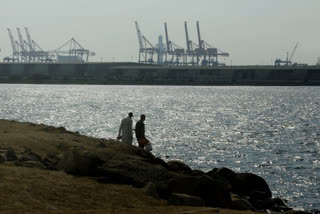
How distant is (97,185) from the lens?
12.9m

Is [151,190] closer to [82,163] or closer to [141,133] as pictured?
[82,163]

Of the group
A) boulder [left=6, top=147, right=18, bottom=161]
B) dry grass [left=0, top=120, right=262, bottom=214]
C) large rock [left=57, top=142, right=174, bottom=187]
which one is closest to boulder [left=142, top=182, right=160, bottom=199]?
dry grass [left=0, top=120, right=262, bottom=214]

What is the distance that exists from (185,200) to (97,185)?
6.25 feet

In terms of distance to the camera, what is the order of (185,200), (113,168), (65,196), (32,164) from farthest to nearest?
(32,164)
(113,168)
(185,200)
(65,196)

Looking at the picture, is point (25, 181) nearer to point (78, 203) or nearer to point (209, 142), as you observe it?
point (78, 203)

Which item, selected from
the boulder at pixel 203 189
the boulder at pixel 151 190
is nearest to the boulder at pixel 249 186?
the boulder at pixel 203 189

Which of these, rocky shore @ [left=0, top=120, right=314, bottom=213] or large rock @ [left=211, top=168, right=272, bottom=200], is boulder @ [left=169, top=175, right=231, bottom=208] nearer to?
→ rocky shore @ [left=0, top=120, right=314, bottom=213]

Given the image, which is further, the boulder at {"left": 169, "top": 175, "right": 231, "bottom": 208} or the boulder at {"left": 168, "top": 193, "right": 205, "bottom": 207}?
the boulder at {"left": 169, "top": 175, "right": 231, "bottom": 208}

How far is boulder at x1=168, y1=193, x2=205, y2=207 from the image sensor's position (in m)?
11.8

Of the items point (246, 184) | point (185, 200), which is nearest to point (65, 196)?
point (185, 200)

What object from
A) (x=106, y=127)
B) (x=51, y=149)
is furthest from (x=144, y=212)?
(x=106, y=127)

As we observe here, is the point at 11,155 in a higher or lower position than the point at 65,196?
higher

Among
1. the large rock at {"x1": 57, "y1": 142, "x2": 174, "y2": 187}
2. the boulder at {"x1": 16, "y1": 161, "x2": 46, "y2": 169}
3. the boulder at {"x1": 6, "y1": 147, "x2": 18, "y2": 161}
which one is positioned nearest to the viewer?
the large rock at {"x1": 57, "y1": 142, "x2": 174, "y2": 187}

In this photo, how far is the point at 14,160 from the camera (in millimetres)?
14547
